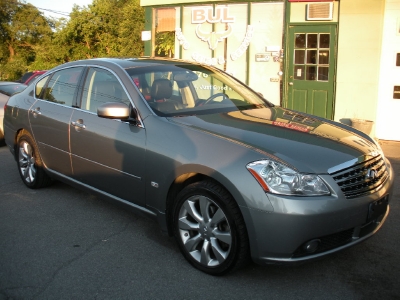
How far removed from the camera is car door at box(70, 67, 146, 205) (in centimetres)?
419

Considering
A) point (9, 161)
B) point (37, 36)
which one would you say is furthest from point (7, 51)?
point (9, 161)

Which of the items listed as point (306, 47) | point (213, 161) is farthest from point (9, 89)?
point (213, 161)

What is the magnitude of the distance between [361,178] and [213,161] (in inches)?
43.1

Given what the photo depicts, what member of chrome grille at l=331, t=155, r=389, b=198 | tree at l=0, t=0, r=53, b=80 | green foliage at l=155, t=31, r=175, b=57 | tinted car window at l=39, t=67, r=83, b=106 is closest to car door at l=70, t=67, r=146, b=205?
tinted car window at l=39, t=67, r=83, b=106

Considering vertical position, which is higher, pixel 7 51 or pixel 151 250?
pixel 7 51

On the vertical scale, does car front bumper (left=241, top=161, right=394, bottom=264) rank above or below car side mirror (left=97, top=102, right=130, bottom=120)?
below

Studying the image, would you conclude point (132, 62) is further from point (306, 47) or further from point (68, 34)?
point (68, 34)

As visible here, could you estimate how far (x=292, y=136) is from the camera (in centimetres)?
376

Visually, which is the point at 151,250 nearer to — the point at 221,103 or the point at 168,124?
the point at 168,124

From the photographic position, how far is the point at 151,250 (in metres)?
4.18

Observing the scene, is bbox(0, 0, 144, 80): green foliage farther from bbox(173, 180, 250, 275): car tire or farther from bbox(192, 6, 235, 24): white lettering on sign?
bbox(173, 180, 250, 275): car tire

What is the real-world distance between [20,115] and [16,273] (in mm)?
2697

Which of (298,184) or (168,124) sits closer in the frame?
(298,184)

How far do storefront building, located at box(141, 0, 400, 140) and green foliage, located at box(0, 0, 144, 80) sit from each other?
18.2m
